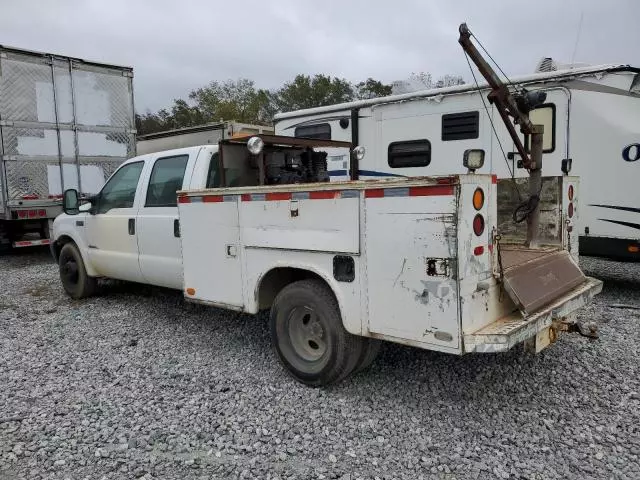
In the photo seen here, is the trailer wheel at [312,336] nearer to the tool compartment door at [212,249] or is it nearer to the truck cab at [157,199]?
the tool compartment door at [212,249]

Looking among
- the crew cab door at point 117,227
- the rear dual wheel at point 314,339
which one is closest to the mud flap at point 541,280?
the rear dual wheel at point 314,339

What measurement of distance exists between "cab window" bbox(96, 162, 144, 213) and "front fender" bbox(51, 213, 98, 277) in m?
0.52

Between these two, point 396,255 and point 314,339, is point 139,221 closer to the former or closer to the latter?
point 314,339

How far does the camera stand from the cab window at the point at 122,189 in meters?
5.91

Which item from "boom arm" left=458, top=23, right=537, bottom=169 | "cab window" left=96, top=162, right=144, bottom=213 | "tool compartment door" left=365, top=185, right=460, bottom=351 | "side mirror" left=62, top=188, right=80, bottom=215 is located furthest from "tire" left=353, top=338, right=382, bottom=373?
"side mirror" left=62, top=188, right=80, bottom=215

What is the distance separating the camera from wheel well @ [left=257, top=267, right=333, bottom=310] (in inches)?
167

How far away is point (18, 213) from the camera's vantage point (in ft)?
32.5

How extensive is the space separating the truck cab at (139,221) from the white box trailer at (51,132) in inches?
147

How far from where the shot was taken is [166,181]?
18.0 ft

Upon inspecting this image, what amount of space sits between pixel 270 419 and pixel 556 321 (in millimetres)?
2032

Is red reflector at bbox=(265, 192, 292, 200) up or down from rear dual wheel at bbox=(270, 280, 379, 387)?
up

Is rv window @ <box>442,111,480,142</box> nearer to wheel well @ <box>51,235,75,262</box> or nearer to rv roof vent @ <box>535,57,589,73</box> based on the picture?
rv roof vent @ <box>535,57,589,73</box>

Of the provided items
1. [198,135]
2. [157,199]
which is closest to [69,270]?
[157,199]

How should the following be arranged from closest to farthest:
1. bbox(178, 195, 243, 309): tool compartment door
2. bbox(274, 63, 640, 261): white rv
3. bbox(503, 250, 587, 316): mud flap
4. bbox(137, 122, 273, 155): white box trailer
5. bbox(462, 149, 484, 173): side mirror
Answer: bbox(462, 149, 484, 173): side mirror < bbox(503, 250, 587, 316): mud flap < bbox(178, 195, 243, 309): tool compartment door < bbox(274, 63, 640, 261): white rv < bbox(137, 122, 273, 155): white box trailer
